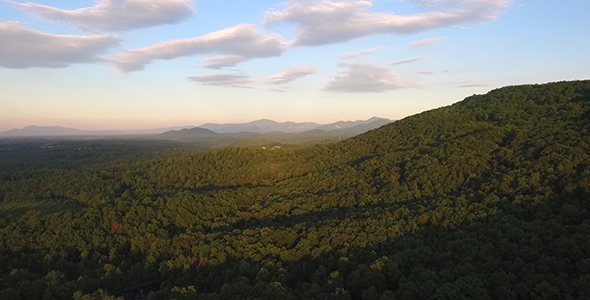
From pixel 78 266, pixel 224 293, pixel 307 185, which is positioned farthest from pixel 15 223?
pixel 307 185

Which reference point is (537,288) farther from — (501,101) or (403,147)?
(501,101)

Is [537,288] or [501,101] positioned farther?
[501,101]

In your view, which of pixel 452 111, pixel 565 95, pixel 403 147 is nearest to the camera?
pixel 565 95

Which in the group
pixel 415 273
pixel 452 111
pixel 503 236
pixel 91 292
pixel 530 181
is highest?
pixel 452 111

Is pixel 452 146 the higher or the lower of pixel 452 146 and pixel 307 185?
the higher

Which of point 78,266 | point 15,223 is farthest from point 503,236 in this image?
point 15,223

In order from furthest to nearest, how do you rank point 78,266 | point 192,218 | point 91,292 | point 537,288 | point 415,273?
1. point 192,218
2. point 78,266
3. point 91,292
4. point 415,273
5. point 537,288
